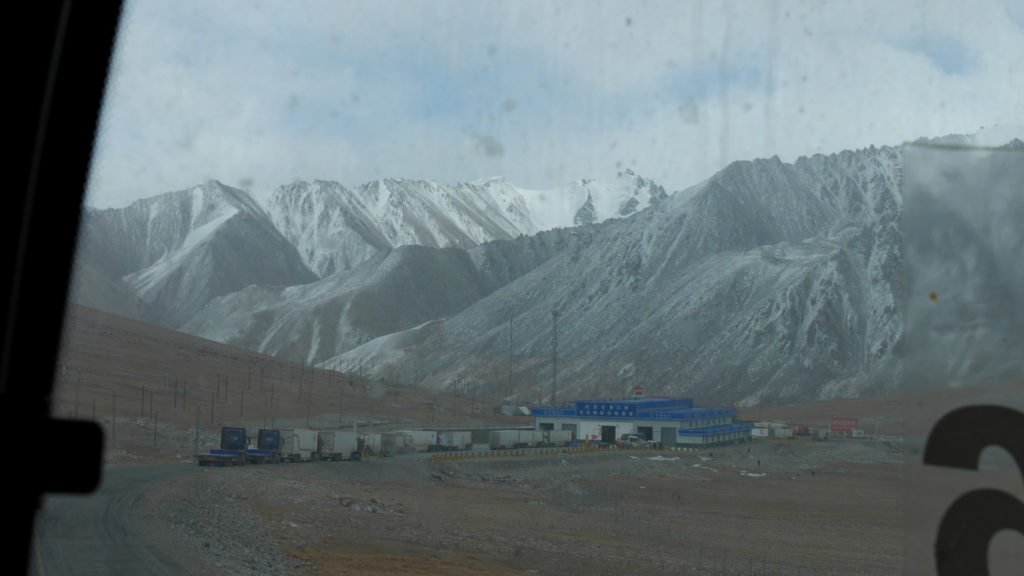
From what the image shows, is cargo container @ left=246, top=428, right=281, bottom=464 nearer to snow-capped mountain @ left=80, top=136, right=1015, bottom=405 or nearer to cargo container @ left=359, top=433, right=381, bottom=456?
cargo container @ left=359, top=433, right=381, bottom=456

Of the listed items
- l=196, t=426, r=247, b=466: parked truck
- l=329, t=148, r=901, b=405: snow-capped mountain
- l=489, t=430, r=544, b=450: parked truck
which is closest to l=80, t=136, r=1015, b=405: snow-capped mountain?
l=329, t=148, r=901, b=405: snow-capped mountain

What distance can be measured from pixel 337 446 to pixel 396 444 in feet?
23.7

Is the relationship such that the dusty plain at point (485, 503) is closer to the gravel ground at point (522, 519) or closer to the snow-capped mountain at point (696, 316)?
the gravel ground at point (522, 519)

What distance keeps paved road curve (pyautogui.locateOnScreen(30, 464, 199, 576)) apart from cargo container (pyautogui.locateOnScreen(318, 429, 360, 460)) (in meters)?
24.8

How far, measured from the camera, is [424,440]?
70188 mm

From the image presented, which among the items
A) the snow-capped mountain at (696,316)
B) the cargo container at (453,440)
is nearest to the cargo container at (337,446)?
the cargo container at (453,440)

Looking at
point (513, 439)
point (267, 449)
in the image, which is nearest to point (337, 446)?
point (267, 449)

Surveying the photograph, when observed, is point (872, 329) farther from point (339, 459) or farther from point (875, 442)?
point (339, 459)

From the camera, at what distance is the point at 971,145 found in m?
5.05

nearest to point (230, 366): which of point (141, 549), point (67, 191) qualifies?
point (141, 549)

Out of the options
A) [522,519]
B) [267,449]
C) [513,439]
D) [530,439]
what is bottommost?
[522,519]

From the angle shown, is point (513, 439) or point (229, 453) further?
point (513, 439)

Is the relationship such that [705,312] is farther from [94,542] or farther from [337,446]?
[94,542]

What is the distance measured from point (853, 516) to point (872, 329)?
96.3 meters
